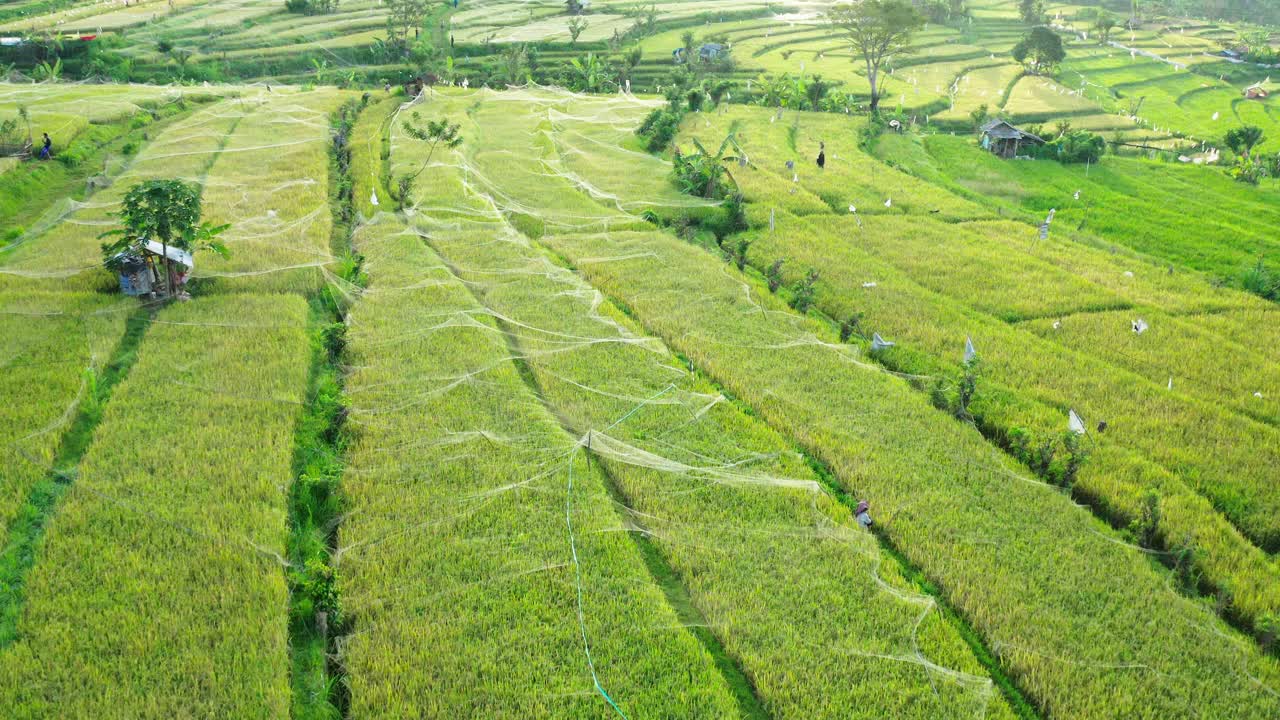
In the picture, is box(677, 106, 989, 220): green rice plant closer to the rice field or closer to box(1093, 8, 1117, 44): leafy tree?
the rice field

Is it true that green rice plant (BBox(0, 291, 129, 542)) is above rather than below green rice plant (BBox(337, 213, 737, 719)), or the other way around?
above

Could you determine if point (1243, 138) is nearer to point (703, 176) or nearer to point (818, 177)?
point (818, 177)

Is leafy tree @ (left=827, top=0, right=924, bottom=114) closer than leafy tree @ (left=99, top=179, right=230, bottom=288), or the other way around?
leafy tree @ (left=99, top=179, right=230, bottom=288)

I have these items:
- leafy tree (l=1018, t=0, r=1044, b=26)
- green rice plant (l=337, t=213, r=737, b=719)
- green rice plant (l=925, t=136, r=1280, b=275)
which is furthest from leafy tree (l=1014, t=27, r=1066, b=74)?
green rice plant (l=337, t=213, r=737, b=719)

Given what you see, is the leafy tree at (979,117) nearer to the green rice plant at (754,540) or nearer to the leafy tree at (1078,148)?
the leafy tree at (1078,148)

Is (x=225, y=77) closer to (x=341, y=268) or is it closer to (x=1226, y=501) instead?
(x=341, y=268)

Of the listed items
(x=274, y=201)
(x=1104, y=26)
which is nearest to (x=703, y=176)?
(x=274, y=201)

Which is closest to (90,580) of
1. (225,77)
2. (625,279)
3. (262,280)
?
(262,280)

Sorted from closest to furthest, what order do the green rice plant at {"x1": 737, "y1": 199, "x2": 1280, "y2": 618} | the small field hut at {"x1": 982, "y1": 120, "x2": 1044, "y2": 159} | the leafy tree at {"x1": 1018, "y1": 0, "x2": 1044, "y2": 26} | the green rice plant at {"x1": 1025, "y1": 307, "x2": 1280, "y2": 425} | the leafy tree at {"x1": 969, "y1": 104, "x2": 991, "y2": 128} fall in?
the green rice plant at {"x1": 737, "y1": 199, "x2": 1280, "y2": 618}, the green rice plant at {"x1": 1025, "y1": 307, "x2": 1280, "y2": 425}, the small field hut at {"x1": 982, "y1": 120, "x2": 1044, "y2": 159}, the leafy tree at {"x1": 969, "y1": 104, "x2": 991, "y2": 128}, the leafy tree at {"x1": 1018, "y1": 0, "x2": 1044, "y2": 26}
